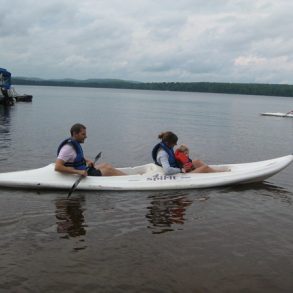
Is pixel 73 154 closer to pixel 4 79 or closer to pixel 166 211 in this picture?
pixel 166 211

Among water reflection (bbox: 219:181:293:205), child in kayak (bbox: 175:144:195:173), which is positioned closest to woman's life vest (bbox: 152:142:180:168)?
child in kayak (bbox: 175:144:195:173)

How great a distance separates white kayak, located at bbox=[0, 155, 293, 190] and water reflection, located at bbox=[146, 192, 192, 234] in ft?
1.52

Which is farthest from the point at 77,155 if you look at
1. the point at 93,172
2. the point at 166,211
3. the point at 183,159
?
the point at 183,159

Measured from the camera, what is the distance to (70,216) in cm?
899

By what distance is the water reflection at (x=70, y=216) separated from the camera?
807 cm

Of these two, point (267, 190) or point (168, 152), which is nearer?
point (168, 152)

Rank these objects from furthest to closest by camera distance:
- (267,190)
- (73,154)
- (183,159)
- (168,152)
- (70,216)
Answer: (267,190) → (183,159) → (168,152) → (73,154) → (70,216)

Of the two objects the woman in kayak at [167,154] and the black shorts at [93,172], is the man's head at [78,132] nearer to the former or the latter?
the black shorts at [93,172]

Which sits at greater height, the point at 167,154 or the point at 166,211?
the point at 167,154

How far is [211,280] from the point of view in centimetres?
630

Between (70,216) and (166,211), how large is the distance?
2122 mm

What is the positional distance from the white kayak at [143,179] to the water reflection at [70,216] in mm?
690

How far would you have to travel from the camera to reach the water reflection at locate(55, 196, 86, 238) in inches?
318

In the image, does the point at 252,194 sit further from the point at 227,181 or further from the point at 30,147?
the point at 30,147
